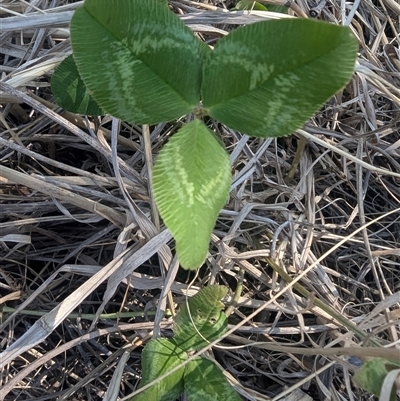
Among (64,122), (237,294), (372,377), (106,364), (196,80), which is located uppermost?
(196,80)

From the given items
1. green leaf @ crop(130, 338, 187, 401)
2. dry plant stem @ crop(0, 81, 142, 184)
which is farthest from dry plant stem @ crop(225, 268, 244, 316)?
dry plant stem @ crop(0, 81, 142, 184)

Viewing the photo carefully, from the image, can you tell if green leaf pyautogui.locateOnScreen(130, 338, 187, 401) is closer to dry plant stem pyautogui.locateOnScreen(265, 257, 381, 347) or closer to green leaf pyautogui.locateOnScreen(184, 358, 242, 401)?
green leaf pyautogui.locateOnScreen(184, 358, 242, 401)

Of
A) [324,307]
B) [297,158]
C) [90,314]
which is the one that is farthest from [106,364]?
[297,158]

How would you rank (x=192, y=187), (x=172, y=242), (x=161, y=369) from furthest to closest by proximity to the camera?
(x=172, y=242) < (x=161, y=369) < (x=192, y=187)

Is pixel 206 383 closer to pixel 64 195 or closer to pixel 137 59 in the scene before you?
pixel 64 195

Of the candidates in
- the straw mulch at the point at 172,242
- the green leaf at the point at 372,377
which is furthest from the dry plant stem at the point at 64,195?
the green leaf at the point at 372,377

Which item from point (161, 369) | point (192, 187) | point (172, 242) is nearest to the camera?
point (192, 187)
